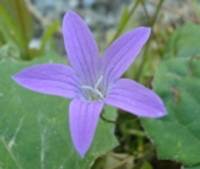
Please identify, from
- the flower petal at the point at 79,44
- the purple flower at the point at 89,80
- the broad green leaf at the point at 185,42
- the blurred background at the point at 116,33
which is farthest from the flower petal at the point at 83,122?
the broad green leaf at the point at 185,42

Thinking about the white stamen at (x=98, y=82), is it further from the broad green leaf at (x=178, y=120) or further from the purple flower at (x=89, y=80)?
the broad green leaf at (x=178, y=120)

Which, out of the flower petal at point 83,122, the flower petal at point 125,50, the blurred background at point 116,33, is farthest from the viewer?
the blurred background at point 116,33

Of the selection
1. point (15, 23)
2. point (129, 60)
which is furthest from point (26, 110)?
point (15, 23)

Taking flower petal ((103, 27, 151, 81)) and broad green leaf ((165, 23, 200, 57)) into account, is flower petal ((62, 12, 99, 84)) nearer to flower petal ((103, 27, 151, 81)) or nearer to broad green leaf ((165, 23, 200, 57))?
flower petal ((103, 27, 151, 81))

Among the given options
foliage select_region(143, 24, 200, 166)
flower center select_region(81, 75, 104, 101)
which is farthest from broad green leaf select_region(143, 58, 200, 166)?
flower center select_region(81, 75, 104, 101)

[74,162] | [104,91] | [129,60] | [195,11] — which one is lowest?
[195,11]

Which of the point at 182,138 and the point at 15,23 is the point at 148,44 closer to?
the point at 15,23
